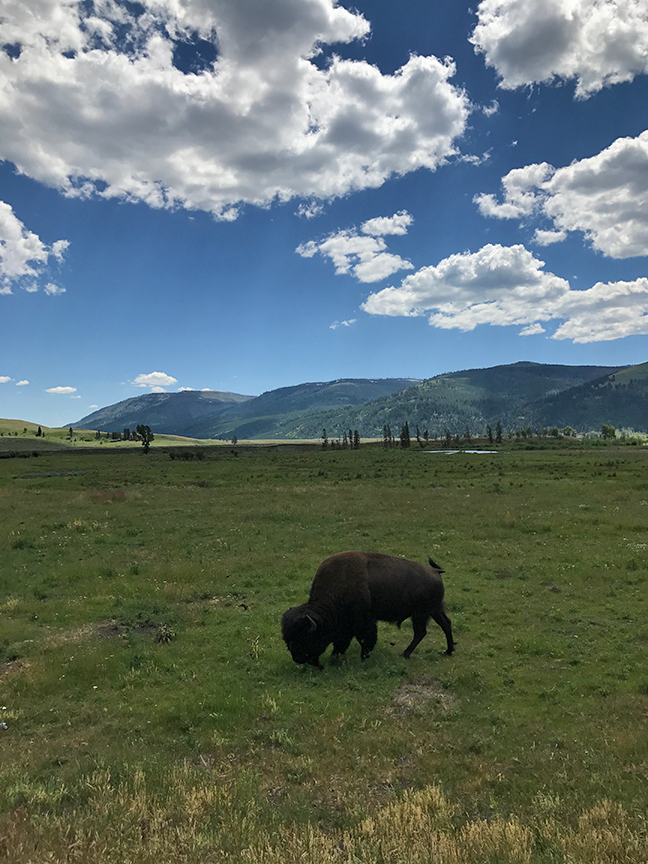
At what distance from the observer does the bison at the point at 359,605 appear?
39.4 feet

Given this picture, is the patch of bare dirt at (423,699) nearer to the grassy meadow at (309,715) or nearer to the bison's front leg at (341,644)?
the grassy meadow at (309,715)

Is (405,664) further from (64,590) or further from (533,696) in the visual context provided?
(64,590)

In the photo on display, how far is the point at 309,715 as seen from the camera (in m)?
9.98

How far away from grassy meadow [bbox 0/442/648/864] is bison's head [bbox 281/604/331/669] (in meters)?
0.40

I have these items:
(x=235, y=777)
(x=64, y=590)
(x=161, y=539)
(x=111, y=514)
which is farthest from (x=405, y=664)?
(x=111, y=514)

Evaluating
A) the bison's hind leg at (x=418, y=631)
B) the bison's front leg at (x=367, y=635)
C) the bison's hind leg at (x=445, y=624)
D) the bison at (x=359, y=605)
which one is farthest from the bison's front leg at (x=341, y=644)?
the bison's hind leg at (x=445, y=624)

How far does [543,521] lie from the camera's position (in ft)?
98.2

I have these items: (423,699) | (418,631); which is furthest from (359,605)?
(423,699)

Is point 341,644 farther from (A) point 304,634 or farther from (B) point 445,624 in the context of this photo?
(B) point 445,624

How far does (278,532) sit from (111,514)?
49.2ft

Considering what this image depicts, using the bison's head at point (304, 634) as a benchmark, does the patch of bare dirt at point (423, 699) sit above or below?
below

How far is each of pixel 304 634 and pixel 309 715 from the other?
213 centimetres

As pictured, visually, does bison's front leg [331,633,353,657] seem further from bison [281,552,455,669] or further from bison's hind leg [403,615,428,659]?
bison's hind leg [403,615,428,659]

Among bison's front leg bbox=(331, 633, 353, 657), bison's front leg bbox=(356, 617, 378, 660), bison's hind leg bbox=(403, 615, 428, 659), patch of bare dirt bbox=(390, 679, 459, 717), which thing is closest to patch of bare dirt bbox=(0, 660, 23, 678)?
bison's front leg bbox=(331, 633, 353, 657)
